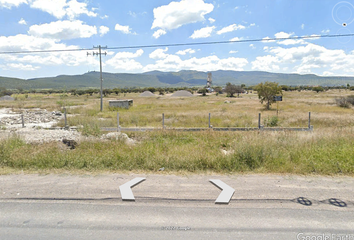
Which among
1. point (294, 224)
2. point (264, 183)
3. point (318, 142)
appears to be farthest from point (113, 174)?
point (318, 142)

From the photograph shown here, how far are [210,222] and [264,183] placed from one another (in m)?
2.08

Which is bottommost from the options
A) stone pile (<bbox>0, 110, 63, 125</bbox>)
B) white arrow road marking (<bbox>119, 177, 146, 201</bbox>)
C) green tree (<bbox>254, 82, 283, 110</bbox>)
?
stone pile (<bbox>0, 110, 63, 125</bbox>)

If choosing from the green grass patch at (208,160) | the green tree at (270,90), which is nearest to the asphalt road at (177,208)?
→ the green grass patch at (208,160)

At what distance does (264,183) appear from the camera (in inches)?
197

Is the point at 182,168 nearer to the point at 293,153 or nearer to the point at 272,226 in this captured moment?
the point at 272,226

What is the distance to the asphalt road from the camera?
334cm

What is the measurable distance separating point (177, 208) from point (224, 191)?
1.15 m

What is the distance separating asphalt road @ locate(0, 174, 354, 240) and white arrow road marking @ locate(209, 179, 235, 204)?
0.34 feet

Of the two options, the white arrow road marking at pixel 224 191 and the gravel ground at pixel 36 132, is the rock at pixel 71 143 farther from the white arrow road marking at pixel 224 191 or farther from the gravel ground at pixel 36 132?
the white arrow road marking at pixel 224 191

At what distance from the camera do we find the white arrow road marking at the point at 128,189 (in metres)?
4.38

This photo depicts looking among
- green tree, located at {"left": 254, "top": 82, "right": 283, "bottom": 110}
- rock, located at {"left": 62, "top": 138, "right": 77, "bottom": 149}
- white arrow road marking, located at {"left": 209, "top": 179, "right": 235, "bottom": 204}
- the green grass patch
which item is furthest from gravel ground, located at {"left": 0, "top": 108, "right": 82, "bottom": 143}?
green tree, located at {"left": 254, "top": 82, "right": 283, "bottom": 110}

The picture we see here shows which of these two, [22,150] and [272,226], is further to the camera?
[22,150]

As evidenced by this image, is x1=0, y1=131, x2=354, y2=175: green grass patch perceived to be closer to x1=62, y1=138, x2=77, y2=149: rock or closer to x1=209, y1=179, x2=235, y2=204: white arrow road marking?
x1=209, y1=179, x2=235, y2=204: white arrow road marking

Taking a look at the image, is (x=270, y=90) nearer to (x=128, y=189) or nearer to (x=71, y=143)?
(x=71, y=143)
